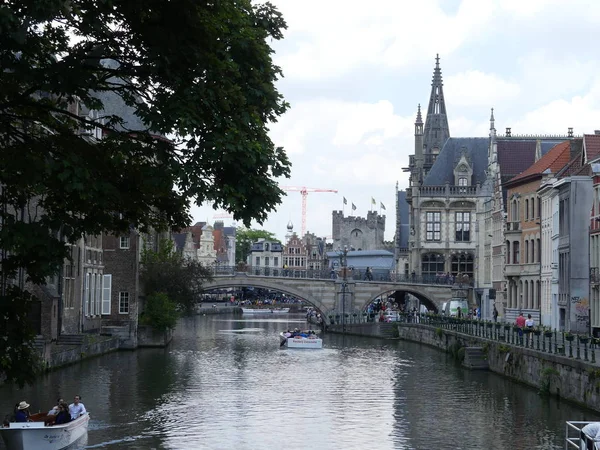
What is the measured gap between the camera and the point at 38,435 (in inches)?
1104

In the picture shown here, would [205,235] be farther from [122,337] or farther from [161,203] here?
[161,203]

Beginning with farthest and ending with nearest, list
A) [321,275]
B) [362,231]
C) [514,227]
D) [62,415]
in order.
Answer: [362,231] < [321,275] < [514,227] < [62,415]

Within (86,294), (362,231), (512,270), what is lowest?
(86,294)

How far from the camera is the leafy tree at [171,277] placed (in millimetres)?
74312

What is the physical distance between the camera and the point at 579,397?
1437 inches

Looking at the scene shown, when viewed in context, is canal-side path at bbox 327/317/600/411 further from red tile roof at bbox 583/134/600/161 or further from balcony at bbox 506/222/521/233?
red tile roof at bbox 583/134/600/161

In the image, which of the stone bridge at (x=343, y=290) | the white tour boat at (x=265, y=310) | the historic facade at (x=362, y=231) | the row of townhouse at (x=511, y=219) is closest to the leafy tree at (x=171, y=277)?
the stone bridge at (x=343, y=290)

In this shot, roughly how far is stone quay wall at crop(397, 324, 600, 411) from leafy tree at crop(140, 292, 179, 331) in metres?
18.3

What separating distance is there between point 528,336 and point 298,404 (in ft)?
36.2

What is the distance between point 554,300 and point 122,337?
83.4ft

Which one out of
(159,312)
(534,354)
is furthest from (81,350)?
(534,354)

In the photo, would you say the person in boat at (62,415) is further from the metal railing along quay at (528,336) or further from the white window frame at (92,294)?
the white window frame at (92,294)

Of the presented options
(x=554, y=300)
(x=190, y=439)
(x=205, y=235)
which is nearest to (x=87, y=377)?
(x=190, y=439)

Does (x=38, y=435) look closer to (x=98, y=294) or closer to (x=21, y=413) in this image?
(x=21, y=413)
